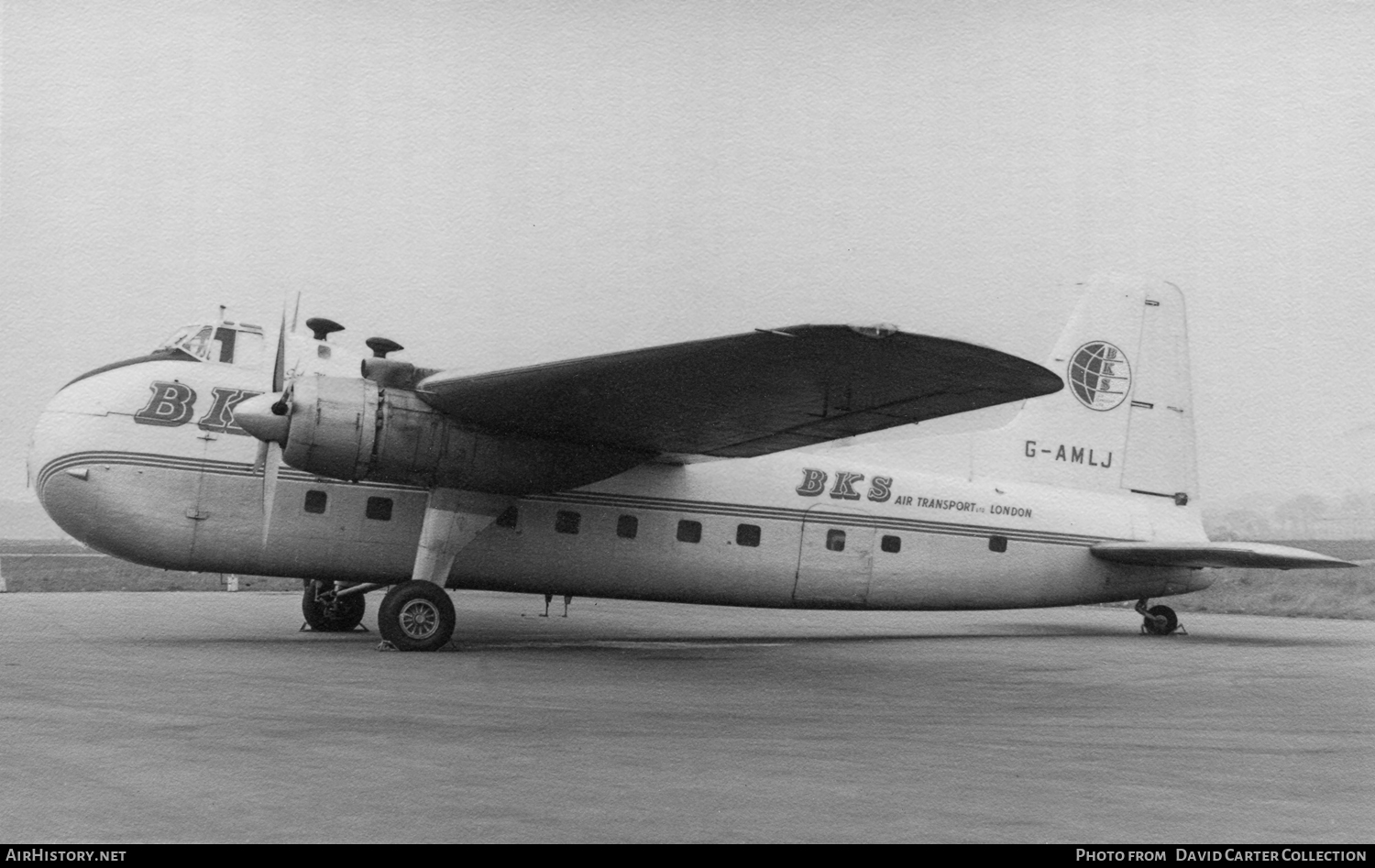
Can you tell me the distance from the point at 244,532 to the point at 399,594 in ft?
6.97

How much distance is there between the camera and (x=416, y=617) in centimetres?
1212

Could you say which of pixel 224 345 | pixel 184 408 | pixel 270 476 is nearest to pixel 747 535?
pixel 270 476

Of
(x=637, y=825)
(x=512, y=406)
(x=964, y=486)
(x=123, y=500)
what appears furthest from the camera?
(x=964, y=486)

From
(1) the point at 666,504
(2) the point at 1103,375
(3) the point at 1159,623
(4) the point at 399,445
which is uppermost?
(2) the point at 1103,375

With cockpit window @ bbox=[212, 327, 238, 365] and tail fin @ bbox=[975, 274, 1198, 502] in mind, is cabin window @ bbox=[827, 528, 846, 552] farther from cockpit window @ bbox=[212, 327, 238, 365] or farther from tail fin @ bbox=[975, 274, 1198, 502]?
cockpit window @ bbox=[212, 327, 238, 365]

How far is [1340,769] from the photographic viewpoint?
20.7 feet

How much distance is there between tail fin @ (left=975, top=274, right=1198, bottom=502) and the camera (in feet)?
55.6

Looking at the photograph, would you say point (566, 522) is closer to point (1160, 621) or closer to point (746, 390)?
point (746, 390)

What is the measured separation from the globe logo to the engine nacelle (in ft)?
28.6

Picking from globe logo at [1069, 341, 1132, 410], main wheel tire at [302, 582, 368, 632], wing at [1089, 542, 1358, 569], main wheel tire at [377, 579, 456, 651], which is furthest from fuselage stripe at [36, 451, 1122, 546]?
main wheel tire at [302, 582, 368, 632]

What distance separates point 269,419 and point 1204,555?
41.6 feet
